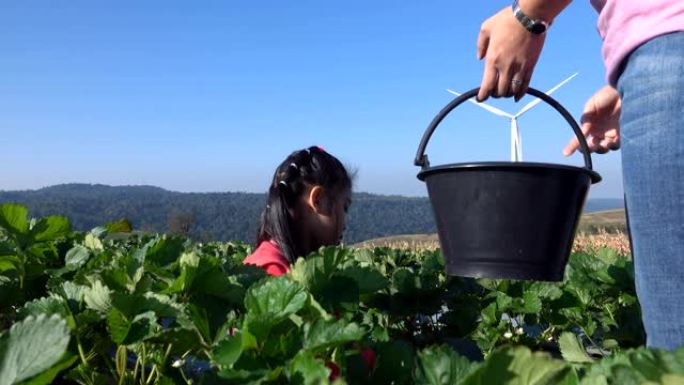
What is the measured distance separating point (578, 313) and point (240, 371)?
5.12ft

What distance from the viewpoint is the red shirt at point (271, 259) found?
250cm

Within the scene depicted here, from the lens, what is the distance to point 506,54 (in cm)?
139

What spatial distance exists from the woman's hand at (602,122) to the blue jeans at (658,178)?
0.59m

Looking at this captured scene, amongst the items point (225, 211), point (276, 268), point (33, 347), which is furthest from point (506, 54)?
point (225, 211)

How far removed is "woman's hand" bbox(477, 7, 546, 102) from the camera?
1370mm

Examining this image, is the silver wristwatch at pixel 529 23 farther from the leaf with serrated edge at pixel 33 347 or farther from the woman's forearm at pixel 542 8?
the leaf with serrated edge at pixel 33 347

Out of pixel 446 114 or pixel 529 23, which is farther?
pixel 446 114

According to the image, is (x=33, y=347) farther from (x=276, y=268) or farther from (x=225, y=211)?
(x=225, y=211)

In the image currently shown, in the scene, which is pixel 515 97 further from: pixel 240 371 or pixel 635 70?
pixel 240 371

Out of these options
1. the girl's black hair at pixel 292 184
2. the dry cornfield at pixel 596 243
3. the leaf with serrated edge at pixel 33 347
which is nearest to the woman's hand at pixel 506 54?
the leaf with serrated edge at pixel 33 347

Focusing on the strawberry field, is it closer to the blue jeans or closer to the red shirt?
the blue jeans

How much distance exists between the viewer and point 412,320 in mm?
1835

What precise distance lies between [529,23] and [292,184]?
5.42 feet

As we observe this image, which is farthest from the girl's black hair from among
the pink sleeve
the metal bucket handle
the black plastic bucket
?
the black plastic bucket
